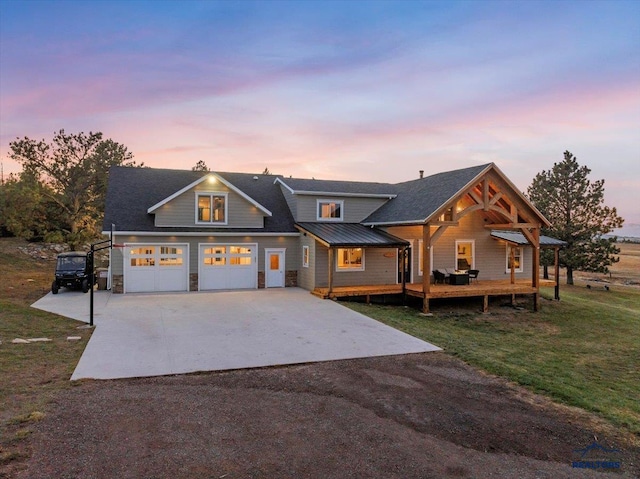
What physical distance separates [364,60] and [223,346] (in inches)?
639

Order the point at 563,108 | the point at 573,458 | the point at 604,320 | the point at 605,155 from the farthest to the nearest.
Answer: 1. the point at 605,155
2. the point at 563,108
3. the point at 604,320
4. the point at 573,458

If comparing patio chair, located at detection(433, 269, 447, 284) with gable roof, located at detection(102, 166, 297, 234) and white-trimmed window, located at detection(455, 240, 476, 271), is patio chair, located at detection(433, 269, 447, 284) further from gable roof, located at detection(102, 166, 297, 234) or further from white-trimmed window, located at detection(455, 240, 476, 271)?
gable roof, located at detection(102, 166, 297, 234)

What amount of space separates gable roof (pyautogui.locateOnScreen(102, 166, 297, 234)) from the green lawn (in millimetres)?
7888

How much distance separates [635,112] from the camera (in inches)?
832

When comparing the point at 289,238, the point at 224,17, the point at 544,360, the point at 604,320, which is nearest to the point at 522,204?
the point at 604,320

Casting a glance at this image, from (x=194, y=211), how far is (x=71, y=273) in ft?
19.9

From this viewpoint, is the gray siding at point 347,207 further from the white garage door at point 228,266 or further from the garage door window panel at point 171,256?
the garage door window panel at point 171,256

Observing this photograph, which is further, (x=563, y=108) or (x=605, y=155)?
(x=605, y=155)

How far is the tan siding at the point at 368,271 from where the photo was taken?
17.9 metres

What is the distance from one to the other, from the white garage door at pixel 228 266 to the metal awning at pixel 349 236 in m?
3.01

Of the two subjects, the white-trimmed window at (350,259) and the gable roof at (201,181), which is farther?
the white-trimmed window at (350,259)

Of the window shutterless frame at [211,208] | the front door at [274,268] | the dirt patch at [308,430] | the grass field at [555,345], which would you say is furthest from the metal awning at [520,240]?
the dirt patch at [308,430]

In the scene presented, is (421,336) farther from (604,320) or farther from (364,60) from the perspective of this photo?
(364,60)

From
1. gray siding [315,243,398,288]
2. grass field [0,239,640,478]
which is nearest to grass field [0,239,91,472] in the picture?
grass field [0,239,640,478]
